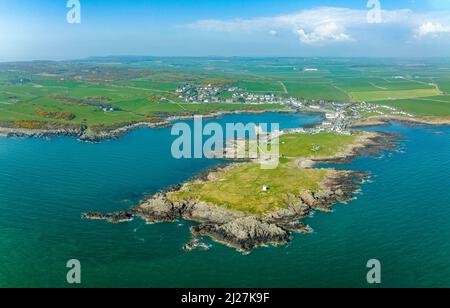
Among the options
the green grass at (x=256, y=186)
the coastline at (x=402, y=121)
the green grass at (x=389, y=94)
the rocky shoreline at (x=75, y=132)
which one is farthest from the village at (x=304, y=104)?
the rocky shoreline at (x=75, y=132)

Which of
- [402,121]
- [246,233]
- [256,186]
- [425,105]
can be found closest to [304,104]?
[402,121]

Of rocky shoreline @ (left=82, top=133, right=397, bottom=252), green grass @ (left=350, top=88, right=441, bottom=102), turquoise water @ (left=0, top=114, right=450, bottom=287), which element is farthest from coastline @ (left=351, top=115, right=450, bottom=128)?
rocky shoreline @ (left=82, top=133, right=397, bottom=252)

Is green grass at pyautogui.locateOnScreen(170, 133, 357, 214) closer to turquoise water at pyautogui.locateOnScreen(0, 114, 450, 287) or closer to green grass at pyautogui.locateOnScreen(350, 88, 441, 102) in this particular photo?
turquoise water at pyautogui.locateOnScreen(0, 114, 450, 287)

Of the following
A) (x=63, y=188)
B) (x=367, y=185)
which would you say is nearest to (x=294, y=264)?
(x=367, y=185)

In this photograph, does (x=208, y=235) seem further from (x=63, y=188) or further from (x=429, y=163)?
(x=429, y=163)

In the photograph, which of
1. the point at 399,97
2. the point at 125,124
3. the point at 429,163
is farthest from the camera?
the point at 399,97

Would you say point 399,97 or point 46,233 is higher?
point 399,97
